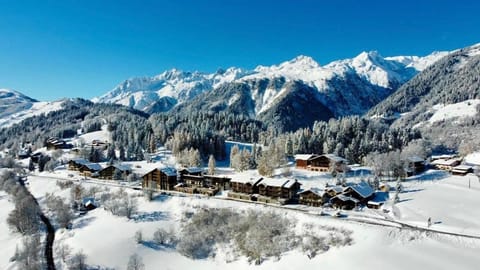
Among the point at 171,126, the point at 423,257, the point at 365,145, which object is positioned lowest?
the point at 423,257

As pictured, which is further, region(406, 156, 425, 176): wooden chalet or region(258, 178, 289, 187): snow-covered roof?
region(406, 156, 425, 176): wooden chalet

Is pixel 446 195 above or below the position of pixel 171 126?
below

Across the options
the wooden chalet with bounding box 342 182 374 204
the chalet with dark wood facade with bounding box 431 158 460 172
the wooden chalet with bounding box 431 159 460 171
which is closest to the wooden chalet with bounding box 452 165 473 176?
the chalet with dark wood facade with bounding box 431 158 460 172

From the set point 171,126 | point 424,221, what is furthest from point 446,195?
point 171,126

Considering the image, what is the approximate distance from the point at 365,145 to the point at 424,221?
190ft

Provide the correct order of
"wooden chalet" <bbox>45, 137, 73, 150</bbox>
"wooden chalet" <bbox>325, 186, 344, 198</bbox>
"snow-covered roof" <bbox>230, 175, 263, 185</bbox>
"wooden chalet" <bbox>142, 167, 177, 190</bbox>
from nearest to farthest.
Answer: "wooden chalet" <bbox>325, 186, 344, 198</bbox>, "snow-covered roof" <bbox>230, 175, 263, 185</bbox>, "wooden chalet" <bbox>142, 167, 177, 190</bbox>, "wooden chalet" <bbox>45, 137, 73, 150</bbox>

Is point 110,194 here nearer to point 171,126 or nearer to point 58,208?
point 58,208

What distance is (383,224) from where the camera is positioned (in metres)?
53.9

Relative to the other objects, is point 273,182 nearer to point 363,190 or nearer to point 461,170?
point 363,190

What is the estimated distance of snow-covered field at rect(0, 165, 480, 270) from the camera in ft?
148

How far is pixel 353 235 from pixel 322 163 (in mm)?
47889

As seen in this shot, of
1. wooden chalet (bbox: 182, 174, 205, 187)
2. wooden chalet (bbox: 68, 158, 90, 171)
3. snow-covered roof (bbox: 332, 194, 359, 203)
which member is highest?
wooden chalet (bbox: 68, 158, 90, 171)

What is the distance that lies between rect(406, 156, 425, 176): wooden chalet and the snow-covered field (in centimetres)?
695

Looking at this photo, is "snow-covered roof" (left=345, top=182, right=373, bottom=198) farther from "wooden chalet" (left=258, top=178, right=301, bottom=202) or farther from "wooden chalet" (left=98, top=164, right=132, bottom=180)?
"wooden chalet" (left=98, top=164, right=132, bottom=180)
